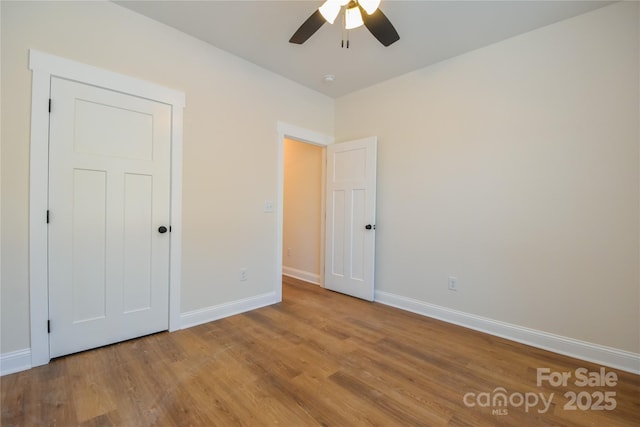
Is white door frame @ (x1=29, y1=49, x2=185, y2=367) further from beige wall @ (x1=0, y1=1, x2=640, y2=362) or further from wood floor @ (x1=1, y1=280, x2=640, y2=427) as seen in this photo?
wood floor @ (x1=1, y1=280, x2=640, y2=427)

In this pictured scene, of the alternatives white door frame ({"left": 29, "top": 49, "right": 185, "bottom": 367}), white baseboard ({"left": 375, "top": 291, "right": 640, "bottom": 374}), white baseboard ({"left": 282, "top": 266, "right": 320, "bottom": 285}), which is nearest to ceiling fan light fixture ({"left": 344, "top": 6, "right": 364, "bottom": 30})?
white door frame ({"left": 29, "top": 49, "right": 185, "bottom": 367})

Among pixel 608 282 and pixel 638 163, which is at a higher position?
pixel 638 163

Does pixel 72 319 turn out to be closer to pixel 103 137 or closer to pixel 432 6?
pixel 103 137

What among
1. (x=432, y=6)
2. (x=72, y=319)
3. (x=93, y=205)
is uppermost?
(x=432, y=6)

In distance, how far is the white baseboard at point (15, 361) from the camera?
6.15ft

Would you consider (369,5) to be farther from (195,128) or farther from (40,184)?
(40,184)

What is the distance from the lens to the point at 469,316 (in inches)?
112

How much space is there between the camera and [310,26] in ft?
6.61

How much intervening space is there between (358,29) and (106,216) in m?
2.64

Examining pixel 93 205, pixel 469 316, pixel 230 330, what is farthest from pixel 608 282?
pixel 93 205

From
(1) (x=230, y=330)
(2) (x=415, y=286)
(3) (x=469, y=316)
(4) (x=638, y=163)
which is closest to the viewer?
(4) (x=638, y=163)

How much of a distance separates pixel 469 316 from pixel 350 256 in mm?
1495

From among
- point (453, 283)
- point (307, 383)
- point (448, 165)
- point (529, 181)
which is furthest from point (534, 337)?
point (307, 383)

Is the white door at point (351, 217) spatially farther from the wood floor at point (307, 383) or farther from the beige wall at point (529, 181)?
the wood floor at point (307, 383)
